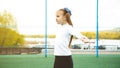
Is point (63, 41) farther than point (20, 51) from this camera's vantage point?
No

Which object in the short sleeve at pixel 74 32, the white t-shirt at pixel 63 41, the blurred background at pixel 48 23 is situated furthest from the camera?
the blurred background at pixel 48 23

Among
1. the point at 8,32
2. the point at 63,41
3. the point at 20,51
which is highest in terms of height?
the point at 8,32

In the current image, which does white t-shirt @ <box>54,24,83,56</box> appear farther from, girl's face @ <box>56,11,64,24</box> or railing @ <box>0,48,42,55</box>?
railing @ <box>0,48,42,55</box>

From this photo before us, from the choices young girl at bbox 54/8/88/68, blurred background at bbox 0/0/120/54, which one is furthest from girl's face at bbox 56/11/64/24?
blurred background at bbox 0/0/120/54

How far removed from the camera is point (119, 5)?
6.31 m

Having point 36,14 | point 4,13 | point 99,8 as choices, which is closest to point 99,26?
point 99,8

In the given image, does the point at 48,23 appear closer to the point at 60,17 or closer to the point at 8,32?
the point at 8,32

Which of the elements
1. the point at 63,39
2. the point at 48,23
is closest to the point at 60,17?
the point at 63,39

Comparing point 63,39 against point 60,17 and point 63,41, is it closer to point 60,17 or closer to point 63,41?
point 63,41

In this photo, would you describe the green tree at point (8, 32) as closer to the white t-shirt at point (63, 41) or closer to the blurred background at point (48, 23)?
the blurred background at point (48, 23)

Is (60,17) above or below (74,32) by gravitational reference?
above

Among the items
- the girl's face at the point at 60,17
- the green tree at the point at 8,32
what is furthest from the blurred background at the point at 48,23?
the girl's face at the point at 60,17

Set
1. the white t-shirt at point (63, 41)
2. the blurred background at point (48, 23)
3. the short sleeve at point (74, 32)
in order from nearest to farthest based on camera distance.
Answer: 1. the short sleeve at point (74, 32)
2. the white t-shirt at point (63, 41)
3. the blurred background at point (48, 23)

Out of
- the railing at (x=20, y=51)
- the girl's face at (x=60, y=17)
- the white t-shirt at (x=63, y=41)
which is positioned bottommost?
the railing at (x=20, y=51)
